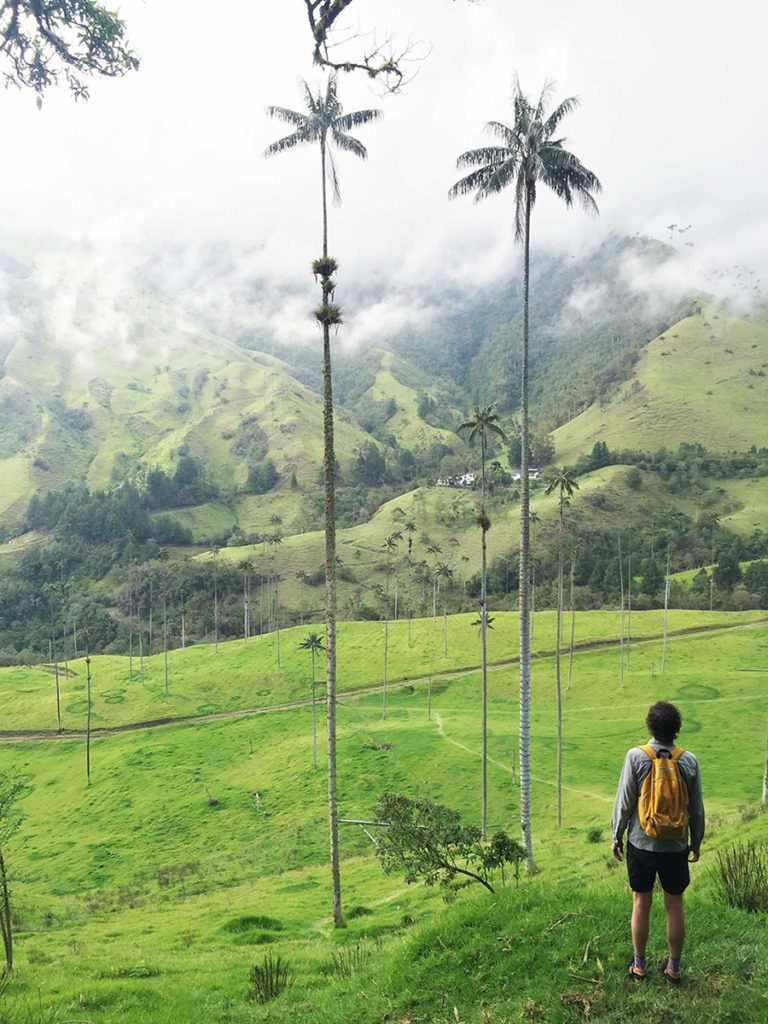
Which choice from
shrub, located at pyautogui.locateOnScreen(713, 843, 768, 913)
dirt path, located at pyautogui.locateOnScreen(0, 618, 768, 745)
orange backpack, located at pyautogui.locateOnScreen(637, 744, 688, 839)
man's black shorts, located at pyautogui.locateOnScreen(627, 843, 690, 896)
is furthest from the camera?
dirt path, located at pyautogui.locateOnScreen(0, 618, 768, 745)

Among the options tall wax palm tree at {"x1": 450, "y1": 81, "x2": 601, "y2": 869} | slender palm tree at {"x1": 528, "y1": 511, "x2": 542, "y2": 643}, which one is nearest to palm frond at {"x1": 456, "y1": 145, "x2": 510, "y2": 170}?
tall wax palm tree at {"x1": 450, "y1": 81, "x2": 601, "y2": 869}

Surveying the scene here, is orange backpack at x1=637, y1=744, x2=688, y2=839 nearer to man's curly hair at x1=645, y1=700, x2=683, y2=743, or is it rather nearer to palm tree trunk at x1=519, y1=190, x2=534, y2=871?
man's curly hair at x1=645, y1=700, x2=683, y2=743

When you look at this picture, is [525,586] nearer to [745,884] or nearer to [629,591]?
[745,884]

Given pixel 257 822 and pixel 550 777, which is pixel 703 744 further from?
pixel 257 822

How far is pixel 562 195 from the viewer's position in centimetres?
2434

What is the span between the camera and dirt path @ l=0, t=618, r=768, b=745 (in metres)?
93.3

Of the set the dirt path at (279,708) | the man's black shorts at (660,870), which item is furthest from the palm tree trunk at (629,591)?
the man's black shorts at (660,870)

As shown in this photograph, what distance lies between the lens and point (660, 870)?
799cm

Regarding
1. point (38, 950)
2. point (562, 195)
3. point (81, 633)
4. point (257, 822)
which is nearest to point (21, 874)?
point (257, 822)

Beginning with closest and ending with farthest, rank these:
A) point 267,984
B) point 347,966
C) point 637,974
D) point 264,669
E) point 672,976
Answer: point 672,976 → point 637,974 → point 267,984 → point 347,966 → point 264,669

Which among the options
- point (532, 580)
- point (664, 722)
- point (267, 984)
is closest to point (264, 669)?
point (532, 580)

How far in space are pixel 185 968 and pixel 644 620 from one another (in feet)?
370

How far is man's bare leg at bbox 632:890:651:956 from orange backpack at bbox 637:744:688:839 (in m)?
0.87

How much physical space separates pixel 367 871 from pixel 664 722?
130ft
